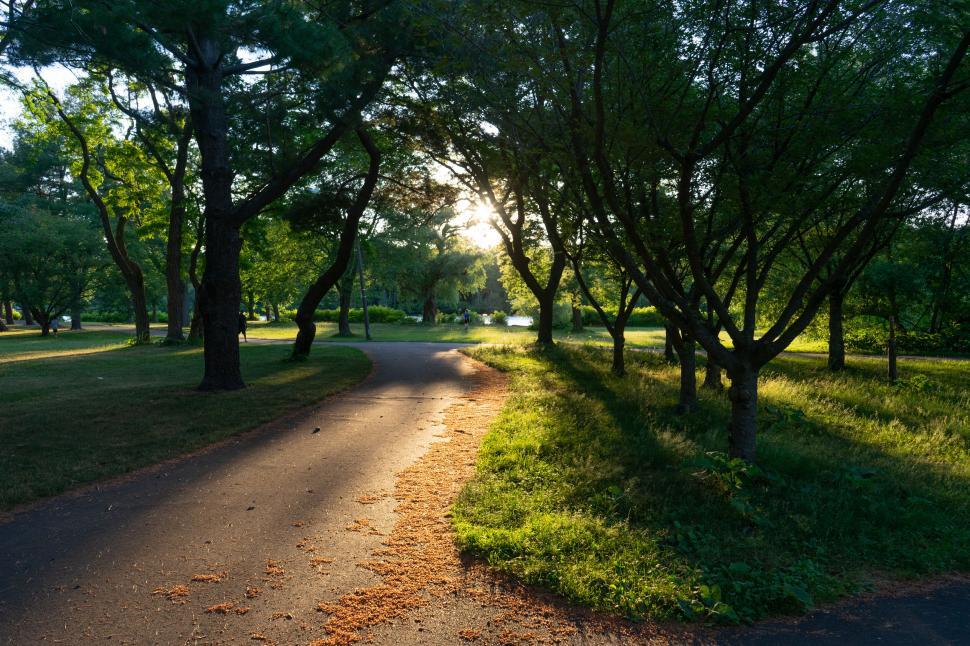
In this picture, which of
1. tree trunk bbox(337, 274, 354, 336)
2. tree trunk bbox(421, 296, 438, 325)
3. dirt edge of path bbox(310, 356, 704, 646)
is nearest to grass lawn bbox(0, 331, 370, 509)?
dirt edge of path bbox(310, 356, 704, 646)

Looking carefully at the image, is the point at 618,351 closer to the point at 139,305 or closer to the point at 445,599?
the point at 445,599

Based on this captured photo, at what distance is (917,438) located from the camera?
303 inches

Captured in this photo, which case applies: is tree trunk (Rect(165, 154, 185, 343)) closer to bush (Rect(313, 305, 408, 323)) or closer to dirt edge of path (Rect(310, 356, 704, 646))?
dirt edge of path (Rect(310, 356, 704, 646))

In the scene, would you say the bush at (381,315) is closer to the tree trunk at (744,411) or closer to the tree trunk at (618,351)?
the tree trunk at (618,351)

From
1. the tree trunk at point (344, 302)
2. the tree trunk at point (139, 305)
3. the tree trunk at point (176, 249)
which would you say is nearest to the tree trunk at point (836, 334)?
the tree trunk at point (176, 249)

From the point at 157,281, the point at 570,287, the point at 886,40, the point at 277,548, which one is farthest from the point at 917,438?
the point at 157,281

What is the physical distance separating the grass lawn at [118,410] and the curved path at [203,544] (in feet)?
2.05

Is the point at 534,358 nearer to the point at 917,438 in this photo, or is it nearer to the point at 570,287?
the point at 917,438

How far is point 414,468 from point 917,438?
758 cm

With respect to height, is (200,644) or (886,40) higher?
(886,40)

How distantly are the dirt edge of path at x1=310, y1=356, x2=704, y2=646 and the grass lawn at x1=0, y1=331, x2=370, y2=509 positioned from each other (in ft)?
12.5

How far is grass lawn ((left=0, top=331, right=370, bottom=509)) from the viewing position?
Answer: 19.4 ft

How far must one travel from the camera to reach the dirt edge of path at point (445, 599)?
3088 mm

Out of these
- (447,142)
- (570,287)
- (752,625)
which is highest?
(447,142)
